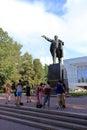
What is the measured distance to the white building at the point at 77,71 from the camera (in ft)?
295

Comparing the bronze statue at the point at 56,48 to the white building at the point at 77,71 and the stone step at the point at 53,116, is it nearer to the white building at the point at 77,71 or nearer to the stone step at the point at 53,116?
the stone step at the point at 53,116

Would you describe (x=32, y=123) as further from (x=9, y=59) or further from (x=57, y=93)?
(x=9, y=59)

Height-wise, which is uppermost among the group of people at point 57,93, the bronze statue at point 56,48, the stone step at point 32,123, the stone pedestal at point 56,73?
the bronze statue at point 56,48

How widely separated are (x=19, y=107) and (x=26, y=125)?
398 centimetres

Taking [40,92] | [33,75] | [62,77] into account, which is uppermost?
[33,75]

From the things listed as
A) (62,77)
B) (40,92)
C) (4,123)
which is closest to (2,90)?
(62,77)

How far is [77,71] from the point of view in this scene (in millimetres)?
92875

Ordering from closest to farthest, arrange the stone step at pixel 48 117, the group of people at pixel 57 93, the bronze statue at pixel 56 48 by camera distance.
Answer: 1. the stone step at pixel 48 117
2. the group of people at pixel 57 93
3. the bronze statue at pixel 56 48

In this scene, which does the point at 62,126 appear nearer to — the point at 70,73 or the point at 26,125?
the point at 26,125

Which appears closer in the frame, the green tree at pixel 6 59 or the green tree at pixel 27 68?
the green tree at pixel 6 59

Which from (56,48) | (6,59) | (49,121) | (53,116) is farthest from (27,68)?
(49,121)

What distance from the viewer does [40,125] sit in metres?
13.5

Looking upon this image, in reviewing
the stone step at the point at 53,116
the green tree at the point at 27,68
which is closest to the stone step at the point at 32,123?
the stone step at the point at 53,116

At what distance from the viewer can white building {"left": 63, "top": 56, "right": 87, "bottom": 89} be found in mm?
90019
